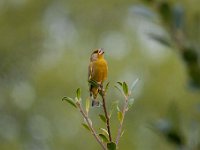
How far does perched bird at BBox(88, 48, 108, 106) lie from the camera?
2691mm

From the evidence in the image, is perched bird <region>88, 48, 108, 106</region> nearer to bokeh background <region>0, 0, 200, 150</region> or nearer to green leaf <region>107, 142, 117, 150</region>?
green leaf <region>107, 142, 117, 150</region>

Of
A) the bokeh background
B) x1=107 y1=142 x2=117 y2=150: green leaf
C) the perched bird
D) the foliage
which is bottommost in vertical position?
the bokeh background

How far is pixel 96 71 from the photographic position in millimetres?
2730

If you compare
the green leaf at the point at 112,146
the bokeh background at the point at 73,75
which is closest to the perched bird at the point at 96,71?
the green leaf at the point at 112,146

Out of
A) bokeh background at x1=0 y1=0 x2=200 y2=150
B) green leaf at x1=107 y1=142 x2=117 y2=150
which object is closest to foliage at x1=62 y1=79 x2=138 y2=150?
green leaf at x1=107 y1=142 x2=117 y2=150

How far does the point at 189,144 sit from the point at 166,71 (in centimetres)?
1071

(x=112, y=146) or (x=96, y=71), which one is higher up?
(x=96, y=71)

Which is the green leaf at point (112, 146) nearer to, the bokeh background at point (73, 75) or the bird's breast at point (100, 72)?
the bird's breast at point (100, 72)

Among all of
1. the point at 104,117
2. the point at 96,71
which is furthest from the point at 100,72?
the point at 104,117

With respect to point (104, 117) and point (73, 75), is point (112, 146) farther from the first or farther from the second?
point (73, 75)

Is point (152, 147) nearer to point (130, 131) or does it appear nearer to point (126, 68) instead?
point (130, 131)

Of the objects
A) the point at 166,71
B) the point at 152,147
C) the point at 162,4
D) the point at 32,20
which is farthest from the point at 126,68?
the point at 162,4

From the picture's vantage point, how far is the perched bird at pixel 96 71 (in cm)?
269

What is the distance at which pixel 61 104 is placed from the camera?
1373 cm
